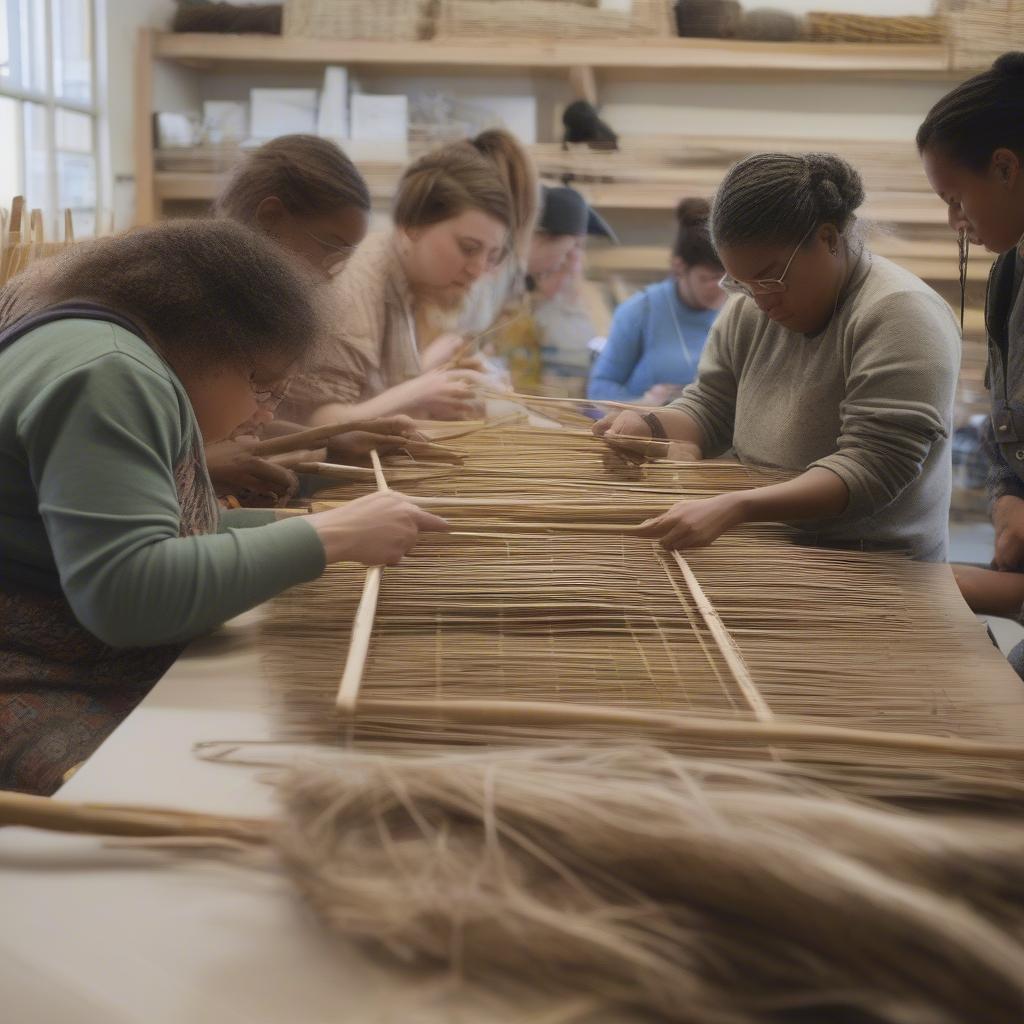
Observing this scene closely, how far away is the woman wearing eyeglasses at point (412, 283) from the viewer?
252 centimetres

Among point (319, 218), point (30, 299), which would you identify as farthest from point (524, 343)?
point (30, 299)

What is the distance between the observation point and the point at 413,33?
408cm

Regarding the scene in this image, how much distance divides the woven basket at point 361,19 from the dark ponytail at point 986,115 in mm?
2750

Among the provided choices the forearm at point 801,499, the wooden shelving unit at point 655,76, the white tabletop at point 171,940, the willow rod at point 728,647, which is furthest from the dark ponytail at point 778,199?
the wooden shelving unit at point 655,76

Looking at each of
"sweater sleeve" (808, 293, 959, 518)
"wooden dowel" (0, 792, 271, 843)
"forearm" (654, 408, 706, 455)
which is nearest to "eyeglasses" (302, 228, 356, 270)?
"forearm" (654, 408, 706, 455)

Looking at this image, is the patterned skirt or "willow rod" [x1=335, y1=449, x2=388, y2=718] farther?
the patterned skirt

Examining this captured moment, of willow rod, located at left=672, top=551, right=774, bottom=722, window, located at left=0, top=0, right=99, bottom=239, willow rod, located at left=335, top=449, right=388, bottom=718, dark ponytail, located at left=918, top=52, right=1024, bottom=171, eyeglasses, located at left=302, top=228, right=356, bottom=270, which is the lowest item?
willow rod, located at left=672, top=551, right=774, bottom=722

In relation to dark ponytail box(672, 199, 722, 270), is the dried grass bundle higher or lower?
lower

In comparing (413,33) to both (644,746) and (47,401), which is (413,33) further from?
(644,746)

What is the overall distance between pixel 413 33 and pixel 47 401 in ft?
11.0

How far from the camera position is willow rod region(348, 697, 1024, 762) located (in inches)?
39.4

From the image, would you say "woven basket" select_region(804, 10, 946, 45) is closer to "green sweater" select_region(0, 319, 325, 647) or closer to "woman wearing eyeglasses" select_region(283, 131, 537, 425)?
"woman wearing eyeglasses" select_region(283, 131, 537, 425)

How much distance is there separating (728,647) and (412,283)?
5.44ft

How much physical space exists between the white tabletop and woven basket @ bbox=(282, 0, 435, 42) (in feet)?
11.8
